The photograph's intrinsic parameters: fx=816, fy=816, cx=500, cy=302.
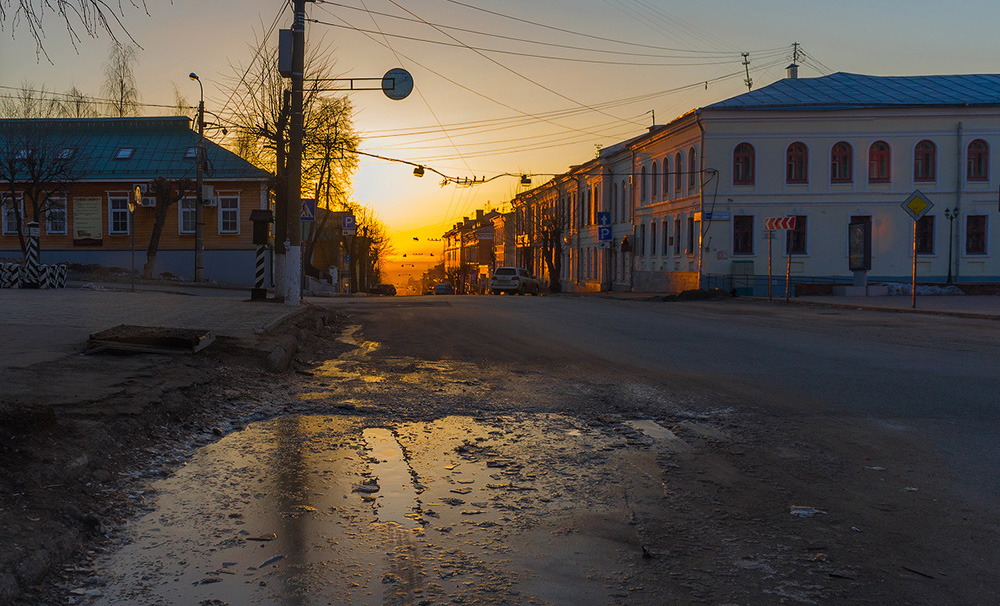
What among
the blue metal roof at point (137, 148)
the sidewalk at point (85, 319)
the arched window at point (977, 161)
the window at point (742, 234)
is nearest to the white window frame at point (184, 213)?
the blue metal roof at point (137, 148)

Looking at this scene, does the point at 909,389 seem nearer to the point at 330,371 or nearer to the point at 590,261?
the point at 330,371

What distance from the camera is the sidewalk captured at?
29.9 feet

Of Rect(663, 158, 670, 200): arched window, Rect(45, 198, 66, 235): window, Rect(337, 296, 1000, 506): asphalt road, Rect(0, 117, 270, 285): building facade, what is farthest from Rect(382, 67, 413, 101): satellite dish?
Rect(45, 198, 66, 235): window

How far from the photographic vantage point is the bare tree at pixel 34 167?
3478 centimetres

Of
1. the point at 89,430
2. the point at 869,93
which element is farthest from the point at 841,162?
the point at 89,430

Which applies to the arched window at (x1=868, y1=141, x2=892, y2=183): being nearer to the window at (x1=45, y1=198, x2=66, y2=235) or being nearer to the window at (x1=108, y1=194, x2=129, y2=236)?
the window at (x1=108, y1=194, x2=129, y2=236)

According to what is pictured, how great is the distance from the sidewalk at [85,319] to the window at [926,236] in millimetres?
32315

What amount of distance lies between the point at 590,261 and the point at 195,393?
181ft

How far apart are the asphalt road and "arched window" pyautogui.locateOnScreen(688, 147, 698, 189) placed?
2164 centimetres

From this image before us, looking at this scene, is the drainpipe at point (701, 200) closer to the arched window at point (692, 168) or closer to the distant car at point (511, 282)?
the arched window at point (692, 168)

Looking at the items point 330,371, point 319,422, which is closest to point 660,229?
point 330,371

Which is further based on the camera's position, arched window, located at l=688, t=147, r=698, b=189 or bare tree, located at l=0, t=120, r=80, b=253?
arched window, located at l=688, t=147, r=698, b=189

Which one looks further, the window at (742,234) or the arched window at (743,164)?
the arched window at (743,164)

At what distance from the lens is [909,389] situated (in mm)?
8328
